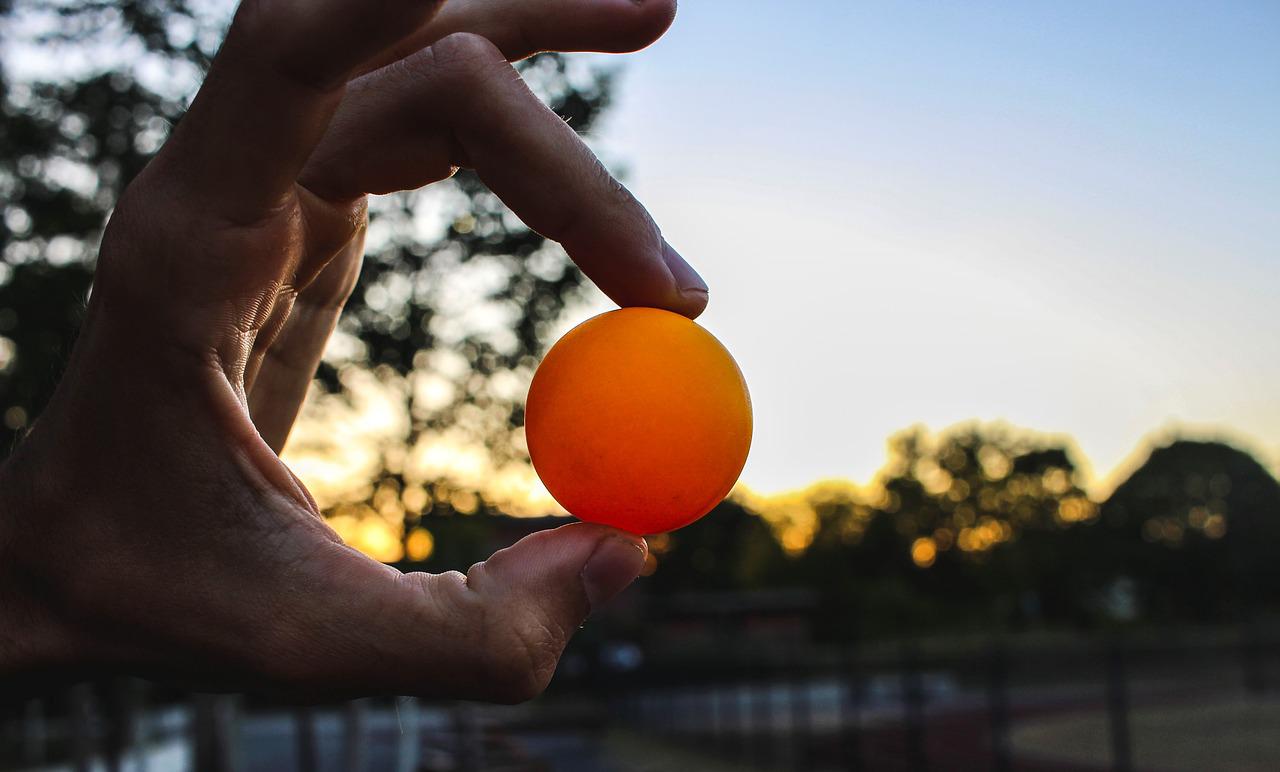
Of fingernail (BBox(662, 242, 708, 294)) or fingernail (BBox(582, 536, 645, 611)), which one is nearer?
fingernail (BBox(582, 536, 645, 611))

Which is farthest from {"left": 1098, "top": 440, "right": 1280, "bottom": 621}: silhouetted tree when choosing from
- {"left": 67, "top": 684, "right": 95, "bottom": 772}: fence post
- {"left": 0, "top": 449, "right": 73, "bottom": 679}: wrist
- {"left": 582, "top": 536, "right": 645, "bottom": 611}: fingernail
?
{"left": 0, "top": 449, "right": 73, "bottom": 679}: wrist

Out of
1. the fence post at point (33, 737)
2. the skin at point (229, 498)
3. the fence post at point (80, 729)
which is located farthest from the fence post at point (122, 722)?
the skin at point (229, 498)

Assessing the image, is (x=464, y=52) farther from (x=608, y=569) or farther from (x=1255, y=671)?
(x=1255, y=671)

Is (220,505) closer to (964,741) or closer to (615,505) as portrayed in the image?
(615,505)

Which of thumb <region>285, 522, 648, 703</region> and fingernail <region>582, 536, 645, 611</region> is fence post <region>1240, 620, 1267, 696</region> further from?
thumb <region>285, 522, 648, 703</region>

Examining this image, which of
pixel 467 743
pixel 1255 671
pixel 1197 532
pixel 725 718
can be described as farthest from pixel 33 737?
pixel 1197 532
